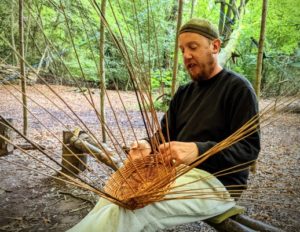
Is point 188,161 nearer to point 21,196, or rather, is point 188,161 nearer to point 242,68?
point 21,196

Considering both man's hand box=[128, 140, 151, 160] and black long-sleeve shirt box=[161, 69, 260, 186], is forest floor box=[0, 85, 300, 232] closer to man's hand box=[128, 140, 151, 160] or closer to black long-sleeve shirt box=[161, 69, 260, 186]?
black long-sleeve shirt box=[161, 69, 260, 186]

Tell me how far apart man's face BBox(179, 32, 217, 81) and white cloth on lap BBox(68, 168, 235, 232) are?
A: 1.61 feet

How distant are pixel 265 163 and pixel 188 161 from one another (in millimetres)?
2735

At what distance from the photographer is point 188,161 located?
1.04 meters

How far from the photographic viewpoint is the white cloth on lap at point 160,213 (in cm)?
97

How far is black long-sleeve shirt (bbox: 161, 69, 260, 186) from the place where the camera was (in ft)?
3.84

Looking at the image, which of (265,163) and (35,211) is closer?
(35,211)

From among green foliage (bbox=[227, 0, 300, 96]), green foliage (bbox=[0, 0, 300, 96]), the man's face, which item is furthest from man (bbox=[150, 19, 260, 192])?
green foliage (bbox=[227, 0, 300, 96])

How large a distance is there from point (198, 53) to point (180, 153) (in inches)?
20.7

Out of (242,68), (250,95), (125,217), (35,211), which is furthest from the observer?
(242,68)

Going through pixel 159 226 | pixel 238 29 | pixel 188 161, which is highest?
pixel 238 29

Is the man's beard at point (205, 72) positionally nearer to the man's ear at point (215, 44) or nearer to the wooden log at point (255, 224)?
the man's ear at point (215, 44)

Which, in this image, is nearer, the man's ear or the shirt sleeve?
the shirt sleeve

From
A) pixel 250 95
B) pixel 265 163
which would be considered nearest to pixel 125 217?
pixel 250 95
